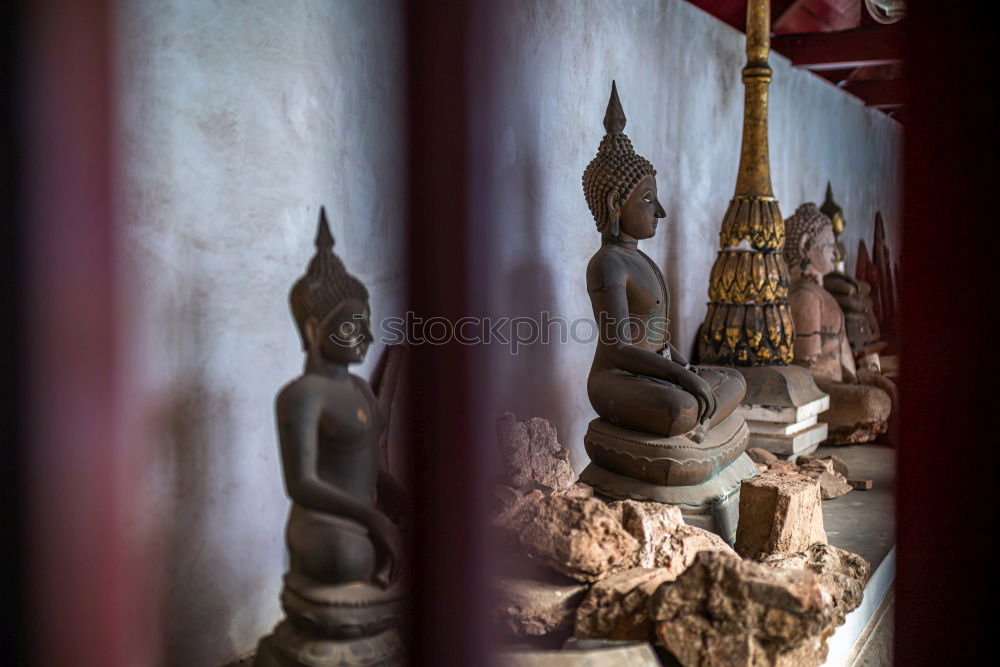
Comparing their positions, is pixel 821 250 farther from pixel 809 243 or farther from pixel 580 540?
pixel 580 540

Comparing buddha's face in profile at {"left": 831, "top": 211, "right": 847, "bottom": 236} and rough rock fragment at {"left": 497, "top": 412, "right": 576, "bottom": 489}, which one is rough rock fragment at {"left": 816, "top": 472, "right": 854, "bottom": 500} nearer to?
rough rock fragment at {"left": 497, "top": 412, "right": 576, "bottom": 489}

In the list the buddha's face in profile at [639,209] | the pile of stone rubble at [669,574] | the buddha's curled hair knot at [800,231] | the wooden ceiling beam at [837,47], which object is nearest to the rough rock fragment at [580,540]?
the pile of stone rubble at [669,574]

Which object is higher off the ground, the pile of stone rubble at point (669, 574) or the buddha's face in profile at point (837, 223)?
the buddha's face in profile at point (837, 223)

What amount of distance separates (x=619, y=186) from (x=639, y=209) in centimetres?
9

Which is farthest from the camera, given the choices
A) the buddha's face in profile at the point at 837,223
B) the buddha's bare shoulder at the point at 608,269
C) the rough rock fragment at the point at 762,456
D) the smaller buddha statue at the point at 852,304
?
the buddha's face in profile at the point at 837,223

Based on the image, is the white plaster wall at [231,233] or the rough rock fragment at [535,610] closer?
the white plaster wall at [231,233]

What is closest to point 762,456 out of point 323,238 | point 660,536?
point 660,536

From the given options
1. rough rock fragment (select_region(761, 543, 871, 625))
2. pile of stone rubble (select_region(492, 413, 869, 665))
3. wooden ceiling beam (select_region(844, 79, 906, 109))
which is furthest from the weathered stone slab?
wooden ceiling beam (select_region(844, 79, 906, 109))

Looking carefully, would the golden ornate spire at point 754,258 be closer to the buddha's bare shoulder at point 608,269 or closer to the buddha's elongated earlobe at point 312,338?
the buddha's bare shoulder at point 608,269

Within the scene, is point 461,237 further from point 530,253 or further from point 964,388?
point 530,253

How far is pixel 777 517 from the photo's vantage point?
2.14m

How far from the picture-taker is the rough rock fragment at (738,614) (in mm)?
1537

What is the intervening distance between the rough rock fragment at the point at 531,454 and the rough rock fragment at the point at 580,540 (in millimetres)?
492

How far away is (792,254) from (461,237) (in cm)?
375
